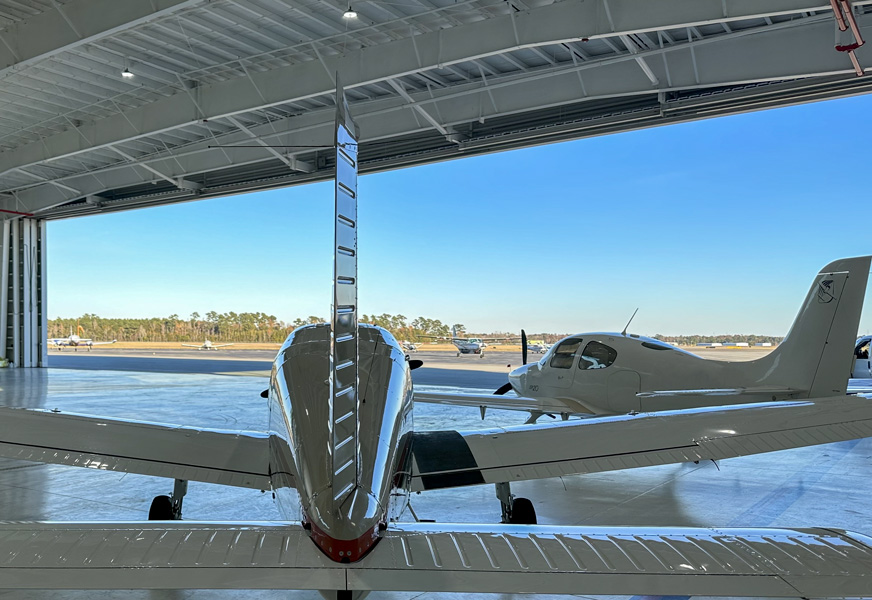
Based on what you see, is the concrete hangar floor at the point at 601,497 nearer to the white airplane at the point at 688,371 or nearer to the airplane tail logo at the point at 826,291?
the white airplane at the point at 688,371

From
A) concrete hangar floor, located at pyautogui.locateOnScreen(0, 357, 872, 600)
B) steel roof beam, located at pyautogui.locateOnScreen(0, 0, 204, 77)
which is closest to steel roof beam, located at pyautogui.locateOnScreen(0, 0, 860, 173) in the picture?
steel roof beam, located at pyautogui.locateOnScreen(0, 0, 204, 77)

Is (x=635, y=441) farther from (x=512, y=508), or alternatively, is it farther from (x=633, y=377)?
(x=633, y=377)

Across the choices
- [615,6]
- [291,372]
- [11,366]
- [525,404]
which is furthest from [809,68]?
[11,366]

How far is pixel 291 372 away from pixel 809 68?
32.5 ft

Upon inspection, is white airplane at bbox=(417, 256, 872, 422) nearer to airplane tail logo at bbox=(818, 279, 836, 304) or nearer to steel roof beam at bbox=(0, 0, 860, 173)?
airplane tail logo at bbox=(818, 279, 836, 304)

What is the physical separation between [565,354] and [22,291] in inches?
1010

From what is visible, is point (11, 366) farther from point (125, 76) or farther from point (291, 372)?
point (291, 372)

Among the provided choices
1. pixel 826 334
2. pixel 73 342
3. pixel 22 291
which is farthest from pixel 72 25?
pixel 73 342

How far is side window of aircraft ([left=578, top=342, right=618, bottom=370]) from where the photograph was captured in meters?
8.65

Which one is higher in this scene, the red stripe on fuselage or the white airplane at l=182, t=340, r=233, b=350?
the red stripe on fuselage

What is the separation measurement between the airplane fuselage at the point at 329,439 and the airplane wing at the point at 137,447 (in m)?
0.39

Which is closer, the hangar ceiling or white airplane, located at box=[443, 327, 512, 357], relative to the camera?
the hangar ceiling

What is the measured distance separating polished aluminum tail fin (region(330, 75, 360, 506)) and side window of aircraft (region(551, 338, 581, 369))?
6.69 m

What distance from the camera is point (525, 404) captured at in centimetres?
895
